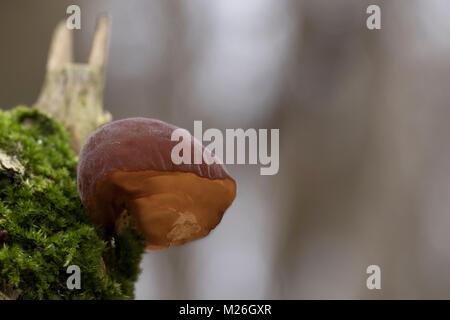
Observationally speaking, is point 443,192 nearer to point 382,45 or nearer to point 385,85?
point 385,85

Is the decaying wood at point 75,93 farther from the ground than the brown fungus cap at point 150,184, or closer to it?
farther from the ground

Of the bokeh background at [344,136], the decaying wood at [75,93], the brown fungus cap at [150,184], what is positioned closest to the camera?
the brown fungus cap at [150,184]

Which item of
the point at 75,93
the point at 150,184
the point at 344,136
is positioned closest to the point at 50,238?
the point at 150,184

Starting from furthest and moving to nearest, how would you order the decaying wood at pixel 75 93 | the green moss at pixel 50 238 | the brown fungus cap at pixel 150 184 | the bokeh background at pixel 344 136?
the bokeh background at pixel 344 136
the decaying wood at pixel 75 93
the brown fungus cap at pixel 150 184
the green moss at pixel 50 238

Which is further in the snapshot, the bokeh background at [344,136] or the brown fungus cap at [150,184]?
the bokeh background at [344,136]

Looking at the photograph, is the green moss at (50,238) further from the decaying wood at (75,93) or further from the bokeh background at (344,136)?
the bokeh background at (344,136)

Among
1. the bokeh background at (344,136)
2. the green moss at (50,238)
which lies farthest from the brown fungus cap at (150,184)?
the bokeh background at (344,136)
